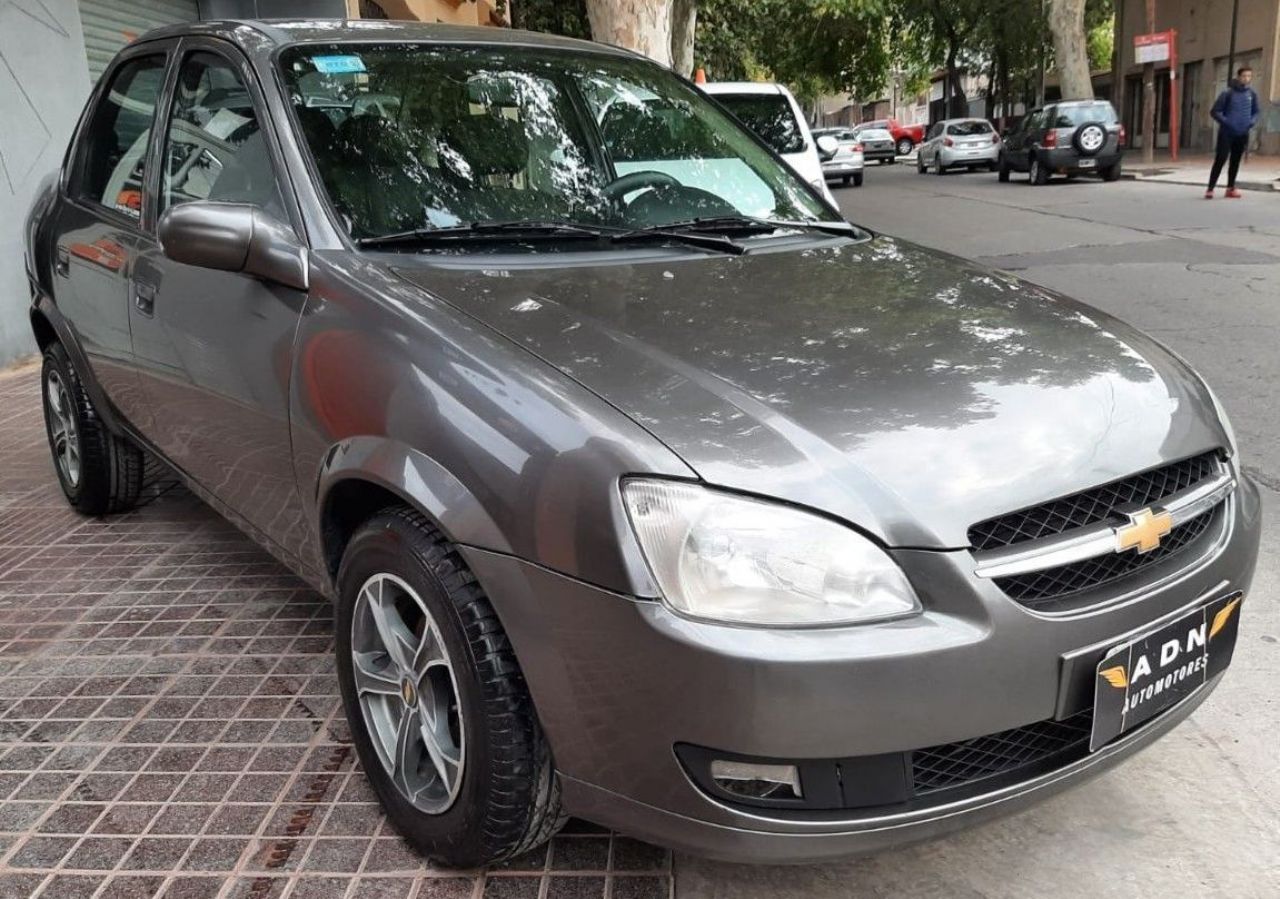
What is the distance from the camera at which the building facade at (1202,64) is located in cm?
2706

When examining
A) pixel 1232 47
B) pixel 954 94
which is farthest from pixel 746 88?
pixel 954 94

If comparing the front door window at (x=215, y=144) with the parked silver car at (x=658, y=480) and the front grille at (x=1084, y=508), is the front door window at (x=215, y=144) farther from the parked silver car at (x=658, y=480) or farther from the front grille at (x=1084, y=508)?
the front grille at (x=1084, y=508)

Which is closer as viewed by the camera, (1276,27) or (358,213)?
(358,213)

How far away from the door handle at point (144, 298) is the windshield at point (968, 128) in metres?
29.4

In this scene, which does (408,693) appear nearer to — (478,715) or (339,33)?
(478,715)

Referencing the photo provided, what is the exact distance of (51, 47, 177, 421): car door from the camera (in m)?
3.53

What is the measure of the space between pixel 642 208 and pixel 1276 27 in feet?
98.8

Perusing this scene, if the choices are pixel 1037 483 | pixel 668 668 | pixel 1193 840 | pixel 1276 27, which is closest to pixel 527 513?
pixel 668 668

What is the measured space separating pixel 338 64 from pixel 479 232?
715 mm

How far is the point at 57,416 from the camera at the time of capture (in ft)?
15.2

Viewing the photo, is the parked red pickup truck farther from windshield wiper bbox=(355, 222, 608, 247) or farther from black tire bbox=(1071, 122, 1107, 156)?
windshield wiper bbox=(355, 222, 608, 247)

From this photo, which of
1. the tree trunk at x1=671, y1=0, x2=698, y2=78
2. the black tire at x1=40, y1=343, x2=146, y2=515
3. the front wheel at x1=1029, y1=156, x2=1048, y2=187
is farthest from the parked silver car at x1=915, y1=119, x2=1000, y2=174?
the black tire at x1=40, y1=343, x2=146, y2=515

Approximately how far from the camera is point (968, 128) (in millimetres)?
30078

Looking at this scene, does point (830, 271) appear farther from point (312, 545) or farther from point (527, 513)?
point (312, 545)
